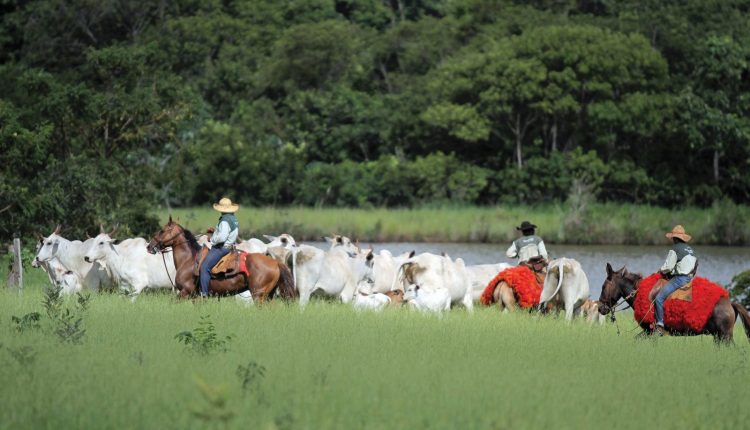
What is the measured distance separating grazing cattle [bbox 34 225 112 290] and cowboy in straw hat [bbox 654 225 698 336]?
331 inches

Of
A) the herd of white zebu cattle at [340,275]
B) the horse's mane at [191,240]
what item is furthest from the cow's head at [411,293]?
the horse's mane at [191,240]

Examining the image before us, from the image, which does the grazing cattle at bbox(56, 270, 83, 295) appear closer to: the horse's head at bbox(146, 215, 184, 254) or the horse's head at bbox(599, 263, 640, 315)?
the horse's head at bbox(146, 215, 184, 254)

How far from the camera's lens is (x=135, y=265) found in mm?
21109

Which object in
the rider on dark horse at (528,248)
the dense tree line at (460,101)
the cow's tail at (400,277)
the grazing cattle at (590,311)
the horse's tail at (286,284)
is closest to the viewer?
the horse's tail at (286,284)

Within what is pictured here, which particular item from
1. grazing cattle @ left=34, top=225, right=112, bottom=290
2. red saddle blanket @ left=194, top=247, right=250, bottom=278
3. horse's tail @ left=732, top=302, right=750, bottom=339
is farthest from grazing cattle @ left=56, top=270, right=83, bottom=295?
horse's tail @ left=732, top=302, right=750, bottom=339

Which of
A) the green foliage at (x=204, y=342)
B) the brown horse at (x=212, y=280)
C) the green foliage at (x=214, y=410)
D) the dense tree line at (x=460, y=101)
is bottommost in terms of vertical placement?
the dense tree line at (x=460, y=101)

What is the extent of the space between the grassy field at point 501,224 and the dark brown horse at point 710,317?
2387 centimetres

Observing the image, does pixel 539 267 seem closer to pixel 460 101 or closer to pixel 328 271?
pixel 328 271

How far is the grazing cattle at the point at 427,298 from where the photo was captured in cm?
1995

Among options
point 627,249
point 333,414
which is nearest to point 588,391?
point 333,414

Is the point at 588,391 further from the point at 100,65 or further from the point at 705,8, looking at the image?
the point at 705,8

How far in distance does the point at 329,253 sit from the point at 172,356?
7.27 m

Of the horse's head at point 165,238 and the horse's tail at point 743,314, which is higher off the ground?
the horse's head at point 165,238

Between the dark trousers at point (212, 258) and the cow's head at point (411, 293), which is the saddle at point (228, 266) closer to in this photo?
the dark trousers at point (212, 258)
